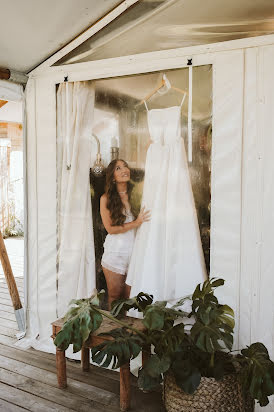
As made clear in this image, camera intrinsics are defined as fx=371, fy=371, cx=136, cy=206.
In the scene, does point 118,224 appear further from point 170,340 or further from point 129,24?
point 129,24

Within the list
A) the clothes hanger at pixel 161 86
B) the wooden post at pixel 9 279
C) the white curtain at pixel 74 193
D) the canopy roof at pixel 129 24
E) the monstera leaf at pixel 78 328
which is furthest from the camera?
the wooden post at pixel 9 279

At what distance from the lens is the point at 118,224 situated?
2.69 meters

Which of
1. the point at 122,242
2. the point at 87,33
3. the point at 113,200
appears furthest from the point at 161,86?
the point at 122,242

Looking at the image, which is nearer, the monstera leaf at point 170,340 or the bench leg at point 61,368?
the monstera leaf at point 170,340

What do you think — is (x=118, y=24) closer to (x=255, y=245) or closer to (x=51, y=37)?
(x=51, y=37)

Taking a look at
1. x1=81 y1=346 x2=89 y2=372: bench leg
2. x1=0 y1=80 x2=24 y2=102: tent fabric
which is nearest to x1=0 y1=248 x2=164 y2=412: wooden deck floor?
x1=81 y1=346 x2=89 y2=372: bench leg

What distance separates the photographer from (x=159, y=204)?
2510mm

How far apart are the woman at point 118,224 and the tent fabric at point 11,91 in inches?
41.4

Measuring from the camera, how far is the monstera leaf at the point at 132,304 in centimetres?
231

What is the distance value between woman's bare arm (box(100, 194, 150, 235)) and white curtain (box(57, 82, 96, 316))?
0.12m

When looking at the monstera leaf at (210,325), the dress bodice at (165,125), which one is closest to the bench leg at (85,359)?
the monstera leaf at (210,325)

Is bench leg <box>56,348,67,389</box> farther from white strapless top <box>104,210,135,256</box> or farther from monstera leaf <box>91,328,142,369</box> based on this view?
white strapless top <box>104,210,135,256</box>

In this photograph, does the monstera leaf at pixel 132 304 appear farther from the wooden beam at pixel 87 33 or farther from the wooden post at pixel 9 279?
the wooden beam at pixel 87 33

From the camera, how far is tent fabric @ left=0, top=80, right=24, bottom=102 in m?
2.93
